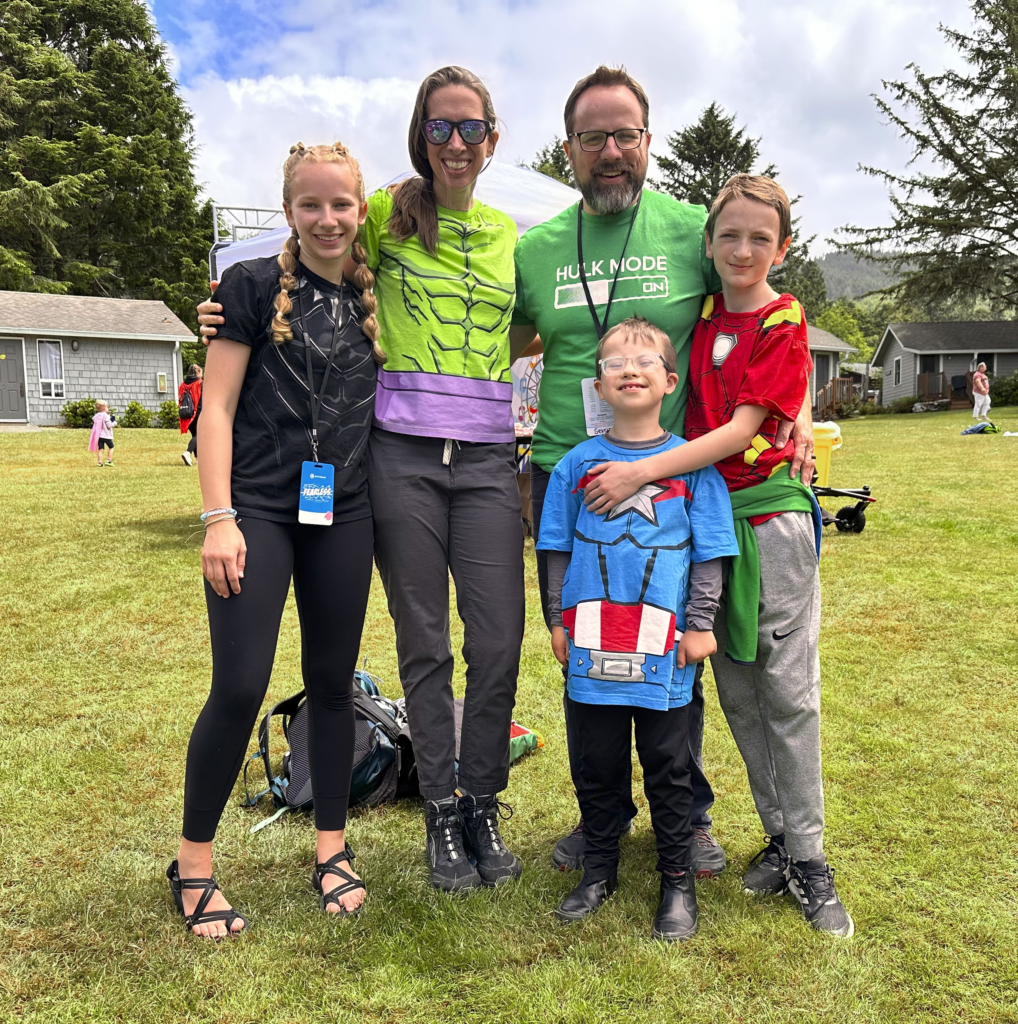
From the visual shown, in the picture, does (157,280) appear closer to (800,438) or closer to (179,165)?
(179,165)

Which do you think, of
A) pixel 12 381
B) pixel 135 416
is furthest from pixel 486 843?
pixel 12 381

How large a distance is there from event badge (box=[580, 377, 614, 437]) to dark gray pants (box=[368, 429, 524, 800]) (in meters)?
0.30

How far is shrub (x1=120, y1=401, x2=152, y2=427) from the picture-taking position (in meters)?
27.0

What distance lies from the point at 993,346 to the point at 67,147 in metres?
38.9

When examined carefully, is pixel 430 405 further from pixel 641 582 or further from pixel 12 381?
pixel 12 381

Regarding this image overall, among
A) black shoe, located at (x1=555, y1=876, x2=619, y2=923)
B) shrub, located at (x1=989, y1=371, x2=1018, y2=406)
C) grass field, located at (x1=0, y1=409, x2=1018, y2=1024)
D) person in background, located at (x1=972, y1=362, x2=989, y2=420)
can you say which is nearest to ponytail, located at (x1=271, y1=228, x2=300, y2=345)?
grass field, located at (x1=0, y1=409, x2=1018, y2=1024)

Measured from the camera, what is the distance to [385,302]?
251 cm

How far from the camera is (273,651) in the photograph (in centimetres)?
231

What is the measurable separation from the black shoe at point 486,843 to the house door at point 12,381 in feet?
91.5

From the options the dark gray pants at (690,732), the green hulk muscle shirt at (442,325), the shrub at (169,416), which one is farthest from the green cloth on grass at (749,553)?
the shrub at (169,416)

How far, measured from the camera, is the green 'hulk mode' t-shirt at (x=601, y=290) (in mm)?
2453

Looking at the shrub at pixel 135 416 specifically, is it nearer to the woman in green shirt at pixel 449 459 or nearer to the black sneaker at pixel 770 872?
the woman in green shirt at pixel 449 459

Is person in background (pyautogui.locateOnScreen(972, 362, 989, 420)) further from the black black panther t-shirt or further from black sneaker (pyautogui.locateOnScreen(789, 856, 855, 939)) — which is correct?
the black black panther t-shirt

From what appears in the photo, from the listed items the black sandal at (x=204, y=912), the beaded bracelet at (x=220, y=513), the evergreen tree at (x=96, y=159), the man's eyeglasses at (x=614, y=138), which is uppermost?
the evergreen tree at (x=96, y=159)
